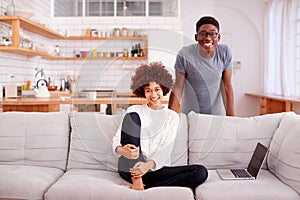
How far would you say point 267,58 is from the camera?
22.1ft

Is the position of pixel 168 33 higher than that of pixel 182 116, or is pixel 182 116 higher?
pixel 168 33

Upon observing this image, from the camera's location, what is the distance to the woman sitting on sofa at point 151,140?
2549 millimetres

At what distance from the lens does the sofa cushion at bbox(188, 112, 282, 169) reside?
9.54 ft

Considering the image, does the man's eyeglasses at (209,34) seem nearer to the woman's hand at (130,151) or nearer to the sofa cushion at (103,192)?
the woman's hand at (130,151)

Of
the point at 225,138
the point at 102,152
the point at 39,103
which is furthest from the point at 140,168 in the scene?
the point at 39,103

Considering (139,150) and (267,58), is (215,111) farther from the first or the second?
(267,58)

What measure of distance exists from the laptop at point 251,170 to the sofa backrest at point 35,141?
114 cm

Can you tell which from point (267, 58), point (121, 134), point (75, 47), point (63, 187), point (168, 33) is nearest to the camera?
point (63, 187)

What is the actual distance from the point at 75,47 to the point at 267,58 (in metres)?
3.21

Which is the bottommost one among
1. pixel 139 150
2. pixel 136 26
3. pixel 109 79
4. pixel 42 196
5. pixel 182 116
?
pixel 42 196

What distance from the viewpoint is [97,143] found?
2998 mm

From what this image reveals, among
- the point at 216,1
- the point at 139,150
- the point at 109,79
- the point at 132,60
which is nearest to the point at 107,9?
the point at 132,60

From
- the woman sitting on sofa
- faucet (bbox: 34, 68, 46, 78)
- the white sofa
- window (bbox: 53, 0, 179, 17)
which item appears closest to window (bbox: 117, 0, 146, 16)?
window (bbox: 53, 0, 179, 17)

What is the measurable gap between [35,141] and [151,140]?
94 cm
